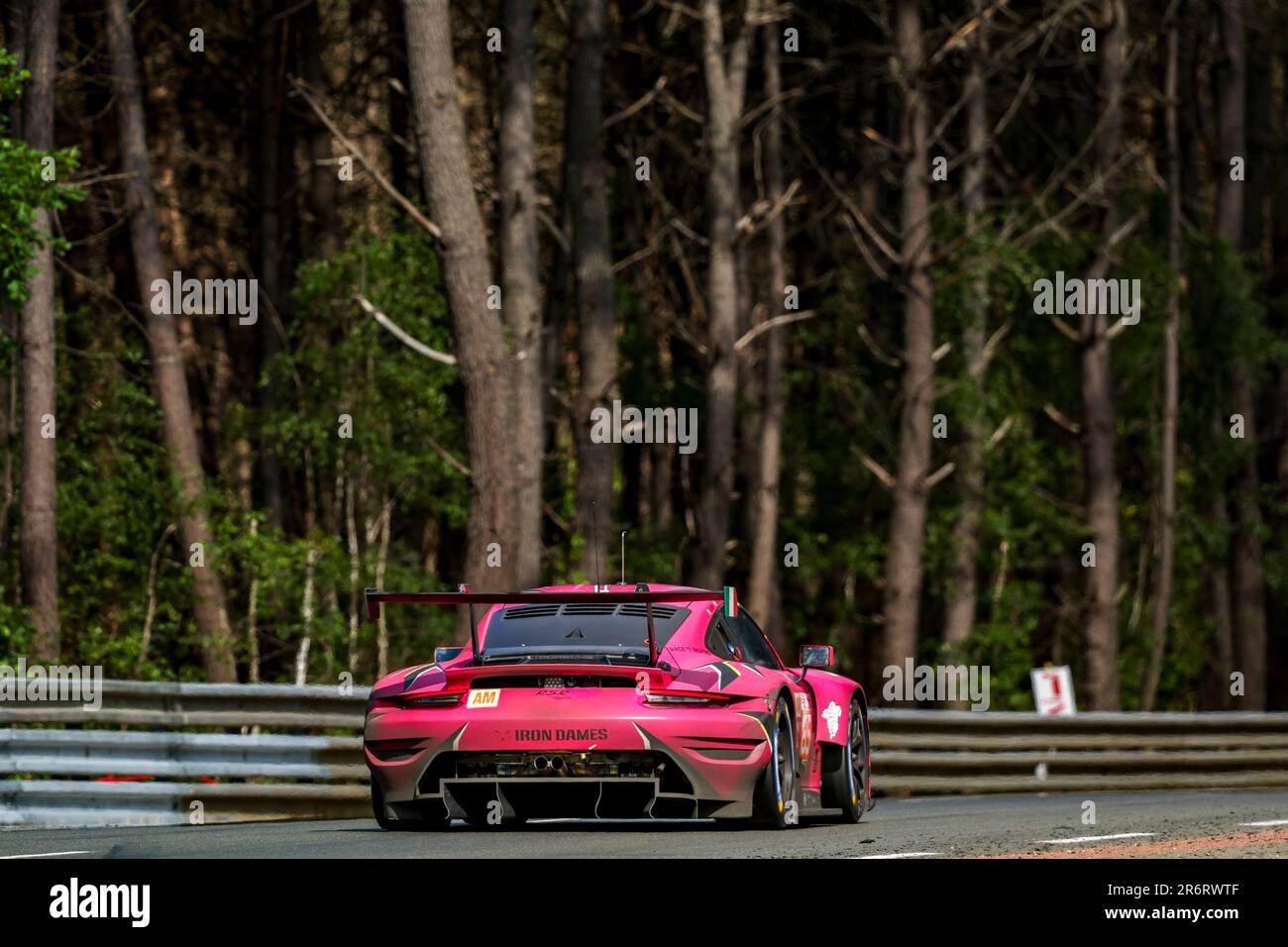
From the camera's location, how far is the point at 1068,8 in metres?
35.4

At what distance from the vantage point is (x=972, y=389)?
35.1 metres

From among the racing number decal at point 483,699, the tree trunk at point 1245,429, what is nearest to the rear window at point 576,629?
the racing number decal at point 483,699

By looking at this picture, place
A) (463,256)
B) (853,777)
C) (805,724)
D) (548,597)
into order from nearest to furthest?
(548,597) → (805,724) → (853,777) → (463,256)

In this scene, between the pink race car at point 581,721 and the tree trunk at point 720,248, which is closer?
the pink race car at point 581,721

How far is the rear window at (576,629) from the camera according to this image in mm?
12133

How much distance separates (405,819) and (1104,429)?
2636cm

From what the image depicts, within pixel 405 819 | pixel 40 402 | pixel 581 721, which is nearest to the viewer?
pixel 581 721

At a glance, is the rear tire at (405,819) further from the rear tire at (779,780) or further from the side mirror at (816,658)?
the side mirror at (816,658)

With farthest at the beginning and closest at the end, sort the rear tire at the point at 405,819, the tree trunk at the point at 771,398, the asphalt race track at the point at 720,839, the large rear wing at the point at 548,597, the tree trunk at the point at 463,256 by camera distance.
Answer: the tree trunk at the point at 771,398
the tree trunk at the point at 463,256
the rear tire at the point at 405,819
the large rear wing at the point at 548,597
the asphalt race track at the point at 720,839

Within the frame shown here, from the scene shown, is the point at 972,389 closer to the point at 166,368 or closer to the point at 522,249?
the point at 522,249

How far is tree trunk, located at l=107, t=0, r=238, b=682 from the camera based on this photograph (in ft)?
97.4

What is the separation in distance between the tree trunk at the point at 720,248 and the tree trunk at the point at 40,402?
34.3 ft

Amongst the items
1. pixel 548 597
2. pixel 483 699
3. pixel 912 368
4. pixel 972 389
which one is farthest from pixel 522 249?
pixel 483 699
